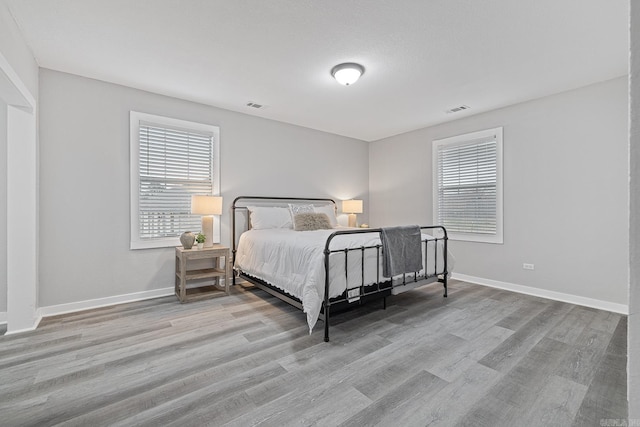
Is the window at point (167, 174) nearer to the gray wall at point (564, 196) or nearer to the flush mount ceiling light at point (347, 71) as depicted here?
the flush mount ceiling light at point (347, 71)

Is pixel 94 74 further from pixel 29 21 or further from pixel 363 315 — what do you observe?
pixel 363 315

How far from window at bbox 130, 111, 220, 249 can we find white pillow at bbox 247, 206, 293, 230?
0.53 metres

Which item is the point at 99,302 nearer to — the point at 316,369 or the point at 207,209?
the point at 207,209

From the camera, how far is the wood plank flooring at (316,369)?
1.68 m

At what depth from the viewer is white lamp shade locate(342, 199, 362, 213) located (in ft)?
18.1

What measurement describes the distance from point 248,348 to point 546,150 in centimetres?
423

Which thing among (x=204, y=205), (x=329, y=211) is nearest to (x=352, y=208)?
(x=329, y=211)

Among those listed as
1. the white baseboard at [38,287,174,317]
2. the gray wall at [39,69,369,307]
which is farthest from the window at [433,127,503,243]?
the white baseboard at [38,287,174,317]

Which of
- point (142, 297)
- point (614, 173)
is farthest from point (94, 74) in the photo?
point (614, 173)

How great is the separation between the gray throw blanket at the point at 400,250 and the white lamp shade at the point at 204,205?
2.19 m

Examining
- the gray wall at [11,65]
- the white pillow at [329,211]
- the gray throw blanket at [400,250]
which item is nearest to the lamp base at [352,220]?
the white pillow at [329,211]

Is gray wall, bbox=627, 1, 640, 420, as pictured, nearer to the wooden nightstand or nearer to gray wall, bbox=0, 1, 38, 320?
gray wall, bbox=0, 1, 38, 320

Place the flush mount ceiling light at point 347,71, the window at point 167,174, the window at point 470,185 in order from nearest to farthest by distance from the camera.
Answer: the flush mount ceiling light at point 347,71
the window at point 167,174
the window at point 470,185

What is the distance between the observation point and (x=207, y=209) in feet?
12.4
